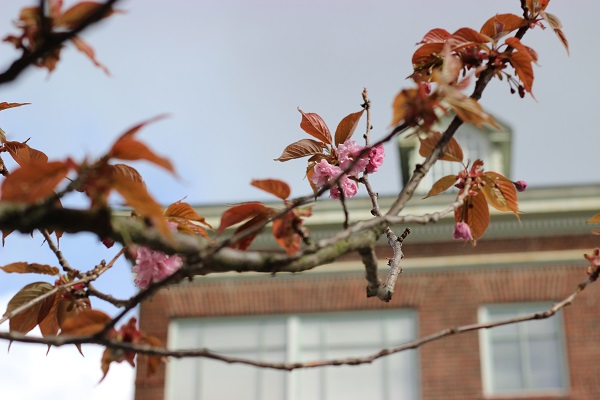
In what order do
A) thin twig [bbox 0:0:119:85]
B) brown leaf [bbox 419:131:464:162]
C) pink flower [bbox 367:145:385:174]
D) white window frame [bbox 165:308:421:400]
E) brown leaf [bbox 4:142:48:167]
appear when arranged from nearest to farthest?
thin twig [bbox 0:0:119:85] < brown leaf [bbox 419:131:464:162] < brown leaf [bbox 4:142:48:167] < pink flower [bbox 367:145:385:174] < white window frame [bbox 165:308:421:400]

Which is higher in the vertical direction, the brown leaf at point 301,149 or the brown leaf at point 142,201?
the brown leaf at point 301,149

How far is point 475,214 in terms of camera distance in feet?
6.82

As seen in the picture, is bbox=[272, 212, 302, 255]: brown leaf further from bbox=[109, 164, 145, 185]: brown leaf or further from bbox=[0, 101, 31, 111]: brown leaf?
bbox=[0, 101, 31, 111]: brown leaf

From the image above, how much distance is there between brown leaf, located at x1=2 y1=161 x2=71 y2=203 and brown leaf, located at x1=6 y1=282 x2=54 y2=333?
→ 2.38 feet

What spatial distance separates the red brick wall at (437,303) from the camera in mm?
11750

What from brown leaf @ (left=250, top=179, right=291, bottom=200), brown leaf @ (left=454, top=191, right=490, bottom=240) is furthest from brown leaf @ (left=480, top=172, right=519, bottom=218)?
brown leaf @ (left=250, top=179, right=291, bottom=200)

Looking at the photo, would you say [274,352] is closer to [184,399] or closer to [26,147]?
[184,399]

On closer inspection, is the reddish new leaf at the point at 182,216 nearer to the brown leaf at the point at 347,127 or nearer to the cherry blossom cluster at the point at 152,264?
the cherry blossom cluster at the point at 152,264

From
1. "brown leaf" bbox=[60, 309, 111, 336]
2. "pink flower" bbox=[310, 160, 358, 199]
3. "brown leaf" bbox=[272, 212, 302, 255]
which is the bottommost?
"brown leaf" bbox=[60, 309, 111, 336]

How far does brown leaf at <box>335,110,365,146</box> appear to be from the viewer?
2.13 m

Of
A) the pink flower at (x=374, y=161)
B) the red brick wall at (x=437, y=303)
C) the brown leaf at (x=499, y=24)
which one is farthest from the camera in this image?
the red brick wall at (x=437, y=303)

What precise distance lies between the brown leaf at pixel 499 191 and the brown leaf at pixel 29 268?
0.99 meters

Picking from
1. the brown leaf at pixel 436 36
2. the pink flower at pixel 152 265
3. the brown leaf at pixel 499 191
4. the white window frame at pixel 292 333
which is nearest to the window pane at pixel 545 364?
the white window frame at pixel 292 333

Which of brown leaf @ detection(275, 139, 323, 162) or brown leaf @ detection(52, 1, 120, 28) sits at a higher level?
brown leaf @ detection(275, 139, 323, 162)
